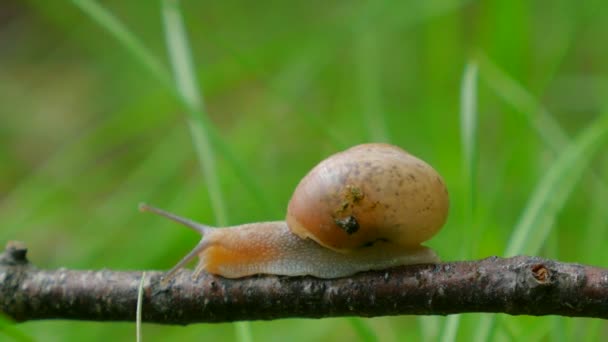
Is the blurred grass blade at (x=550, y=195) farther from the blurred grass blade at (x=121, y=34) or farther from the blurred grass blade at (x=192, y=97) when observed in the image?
the blurred grass blade at (x=121, y=34)

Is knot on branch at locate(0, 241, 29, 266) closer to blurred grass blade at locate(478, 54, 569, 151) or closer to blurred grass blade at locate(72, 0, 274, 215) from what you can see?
blurred grass blade at locate(72, 0, 274, 215)

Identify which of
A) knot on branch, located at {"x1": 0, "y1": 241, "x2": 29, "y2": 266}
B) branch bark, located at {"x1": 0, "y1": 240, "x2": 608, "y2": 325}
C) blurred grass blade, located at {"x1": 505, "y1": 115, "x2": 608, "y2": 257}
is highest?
blurred grass blade, located at {"x1": 505, "y1": 115, "x2": 608, "y2": 257}

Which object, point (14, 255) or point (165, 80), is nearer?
point (14, 255)

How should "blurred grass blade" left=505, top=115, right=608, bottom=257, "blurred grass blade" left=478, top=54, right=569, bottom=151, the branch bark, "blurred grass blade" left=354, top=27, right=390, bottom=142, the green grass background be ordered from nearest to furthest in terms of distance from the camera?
the branch bark → "blurred grass blade" left=505, top=115, right=608, bottom=257 → the green grass background → "blurred grass blade" left=478, top=54, right=569, bottom=151 → "blurred grass blade" left=354, top=27, right=390, bottom=142

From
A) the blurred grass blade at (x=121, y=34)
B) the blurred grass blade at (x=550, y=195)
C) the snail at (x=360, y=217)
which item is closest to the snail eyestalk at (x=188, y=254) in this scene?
the snail at (x=360, y=217)

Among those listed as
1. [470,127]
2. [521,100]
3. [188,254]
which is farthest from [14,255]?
[521,100]

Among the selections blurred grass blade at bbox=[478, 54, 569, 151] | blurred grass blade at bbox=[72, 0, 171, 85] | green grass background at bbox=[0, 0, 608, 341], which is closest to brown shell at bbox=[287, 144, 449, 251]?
green grass background at bbox=[0, 0, 608, 341]

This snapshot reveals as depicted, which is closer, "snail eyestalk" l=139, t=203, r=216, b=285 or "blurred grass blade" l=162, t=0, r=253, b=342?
"snail eyestalk" l=139, t=203, r=216, b=285

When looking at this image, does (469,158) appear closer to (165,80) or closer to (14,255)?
(165,80)
